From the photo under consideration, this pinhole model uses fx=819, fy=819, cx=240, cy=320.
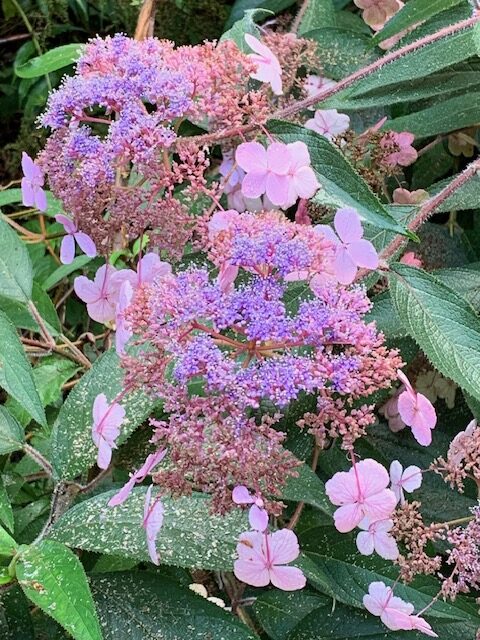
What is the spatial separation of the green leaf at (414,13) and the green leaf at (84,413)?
0.40m

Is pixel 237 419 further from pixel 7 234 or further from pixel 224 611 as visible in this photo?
pixel 7 234

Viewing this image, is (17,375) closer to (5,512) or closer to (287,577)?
(5,512)

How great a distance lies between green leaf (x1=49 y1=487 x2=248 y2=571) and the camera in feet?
2.14

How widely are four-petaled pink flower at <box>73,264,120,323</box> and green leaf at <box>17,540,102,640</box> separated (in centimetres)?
22

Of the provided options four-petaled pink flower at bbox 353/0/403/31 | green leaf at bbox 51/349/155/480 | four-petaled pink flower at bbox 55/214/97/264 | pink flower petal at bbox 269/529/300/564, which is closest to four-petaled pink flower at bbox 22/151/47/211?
four-petaled pink flower at bbox 55/214/97/264

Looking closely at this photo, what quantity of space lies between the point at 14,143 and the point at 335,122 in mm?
709

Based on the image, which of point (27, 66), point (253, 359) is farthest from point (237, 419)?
point (27, 66)

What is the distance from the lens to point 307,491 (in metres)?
0.69

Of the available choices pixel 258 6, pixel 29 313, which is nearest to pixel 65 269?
pixel 29 313

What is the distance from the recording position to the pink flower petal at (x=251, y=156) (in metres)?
0.62

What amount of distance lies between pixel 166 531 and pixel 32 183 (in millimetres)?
328

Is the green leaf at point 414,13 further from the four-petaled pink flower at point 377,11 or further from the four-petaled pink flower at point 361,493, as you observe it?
the four-petaled pink flower at point 361,493

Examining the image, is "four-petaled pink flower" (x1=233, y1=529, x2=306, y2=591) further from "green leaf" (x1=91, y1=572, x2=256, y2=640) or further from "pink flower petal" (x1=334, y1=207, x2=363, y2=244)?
"pink flower petal" (x1=334, y1=207, x2=363, y2=244)

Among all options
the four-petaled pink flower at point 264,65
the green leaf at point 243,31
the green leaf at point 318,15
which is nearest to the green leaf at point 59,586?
the four-petaled pink flower at point 264,65
